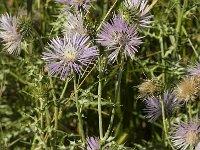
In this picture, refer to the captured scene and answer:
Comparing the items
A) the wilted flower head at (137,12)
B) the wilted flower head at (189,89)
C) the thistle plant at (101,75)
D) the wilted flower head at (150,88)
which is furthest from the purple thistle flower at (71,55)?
the wilted flower head at (189,89)

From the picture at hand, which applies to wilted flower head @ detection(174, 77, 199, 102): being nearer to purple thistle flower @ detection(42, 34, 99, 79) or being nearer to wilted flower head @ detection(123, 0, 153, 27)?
wilted flower head @ detection(123, 0, 153, 27)

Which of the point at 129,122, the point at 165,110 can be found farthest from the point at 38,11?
the point at 165,110

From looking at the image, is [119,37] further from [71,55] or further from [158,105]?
[158,105]

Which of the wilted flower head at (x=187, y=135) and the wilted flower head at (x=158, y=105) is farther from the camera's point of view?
the wilted flower head at (x=158, y=105)

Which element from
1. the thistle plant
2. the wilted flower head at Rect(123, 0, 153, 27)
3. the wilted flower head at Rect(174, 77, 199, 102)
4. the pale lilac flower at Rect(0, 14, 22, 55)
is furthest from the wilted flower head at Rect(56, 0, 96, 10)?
the wilted flower head at Rect(174, 77, 199, 102)

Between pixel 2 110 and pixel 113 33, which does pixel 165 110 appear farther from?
pixel 2 110

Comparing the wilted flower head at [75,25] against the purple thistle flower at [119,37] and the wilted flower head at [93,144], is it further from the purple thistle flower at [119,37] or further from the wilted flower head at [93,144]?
the wilted flower head at [93,144]
